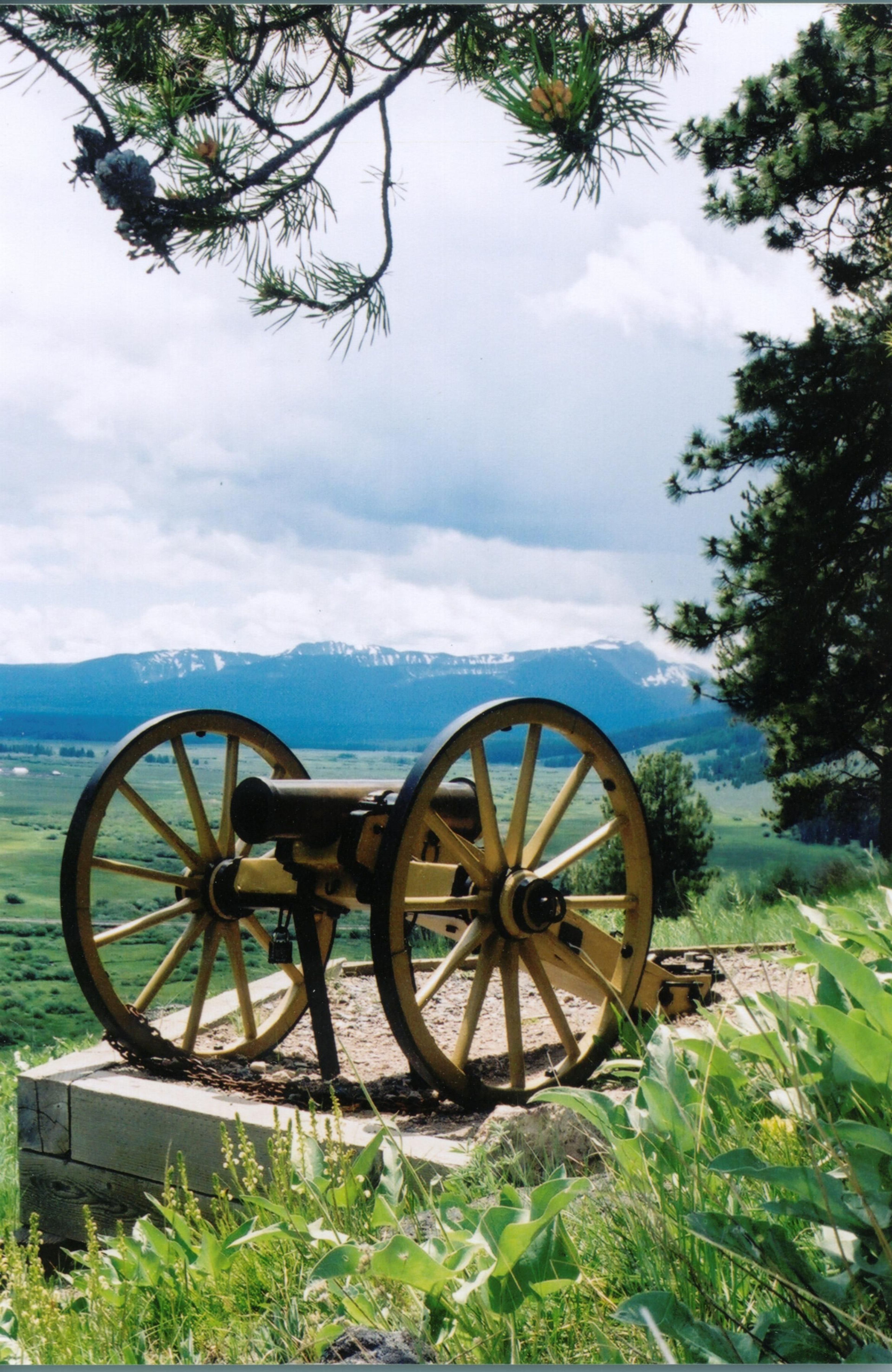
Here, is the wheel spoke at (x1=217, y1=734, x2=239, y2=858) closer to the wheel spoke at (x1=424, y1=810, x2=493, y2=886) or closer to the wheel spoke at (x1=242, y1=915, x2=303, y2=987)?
the wheel spoke at (x1=242, y1=915, x2=303, y2=987)

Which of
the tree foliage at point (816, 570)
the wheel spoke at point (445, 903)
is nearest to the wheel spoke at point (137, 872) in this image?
the wheel spoke at point (445, 903)

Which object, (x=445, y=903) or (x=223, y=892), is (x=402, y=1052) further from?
(x=445, y=903)

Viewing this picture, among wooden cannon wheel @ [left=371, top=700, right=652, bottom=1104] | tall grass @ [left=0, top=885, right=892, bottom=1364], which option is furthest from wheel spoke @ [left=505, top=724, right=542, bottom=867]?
tall grass @ [left=0, top=885, right=892, bottom=1364]

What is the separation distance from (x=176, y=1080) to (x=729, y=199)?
4947mm

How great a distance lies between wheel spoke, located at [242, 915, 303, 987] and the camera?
127 inches

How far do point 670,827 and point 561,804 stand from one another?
213 inches

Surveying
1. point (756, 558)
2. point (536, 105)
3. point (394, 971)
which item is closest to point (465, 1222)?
point (394, 971)

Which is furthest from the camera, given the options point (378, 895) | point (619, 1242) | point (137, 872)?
point (137, 872)

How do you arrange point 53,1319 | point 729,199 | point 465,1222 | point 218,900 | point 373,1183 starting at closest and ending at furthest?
point 465,1222 < point 53,1319 < point 373,1183 < point 218,900 < point 729,199

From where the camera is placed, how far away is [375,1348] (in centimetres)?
130

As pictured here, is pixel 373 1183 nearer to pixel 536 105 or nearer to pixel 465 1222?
pixel 465 1222

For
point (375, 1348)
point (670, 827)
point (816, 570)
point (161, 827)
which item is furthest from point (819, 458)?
point (375, 1348)

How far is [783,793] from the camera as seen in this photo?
19.9 ft

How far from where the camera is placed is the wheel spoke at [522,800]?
8.18 feet
